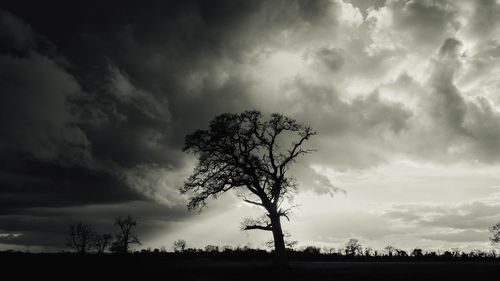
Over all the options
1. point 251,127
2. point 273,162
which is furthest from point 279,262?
point 251,127

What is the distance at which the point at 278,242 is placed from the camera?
3188 centimetres

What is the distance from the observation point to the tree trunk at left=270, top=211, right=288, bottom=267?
30792mm

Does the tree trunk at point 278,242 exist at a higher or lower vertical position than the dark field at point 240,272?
higher

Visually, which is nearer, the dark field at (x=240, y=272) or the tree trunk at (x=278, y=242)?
the dark field at (x=240, y=272)

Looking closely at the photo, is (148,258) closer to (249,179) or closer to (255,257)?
(255,257)

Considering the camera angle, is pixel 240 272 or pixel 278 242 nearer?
pixel 240 272

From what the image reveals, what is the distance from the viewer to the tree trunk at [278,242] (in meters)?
30.8

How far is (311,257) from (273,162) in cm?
2680

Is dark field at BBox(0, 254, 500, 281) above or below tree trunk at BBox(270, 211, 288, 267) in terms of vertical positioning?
below

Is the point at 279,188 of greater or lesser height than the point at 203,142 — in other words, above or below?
below

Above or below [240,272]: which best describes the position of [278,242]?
above

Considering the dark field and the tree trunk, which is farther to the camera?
the tree trunk

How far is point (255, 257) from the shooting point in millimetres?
52375

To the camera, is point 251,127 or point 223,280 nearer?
point 223,280
